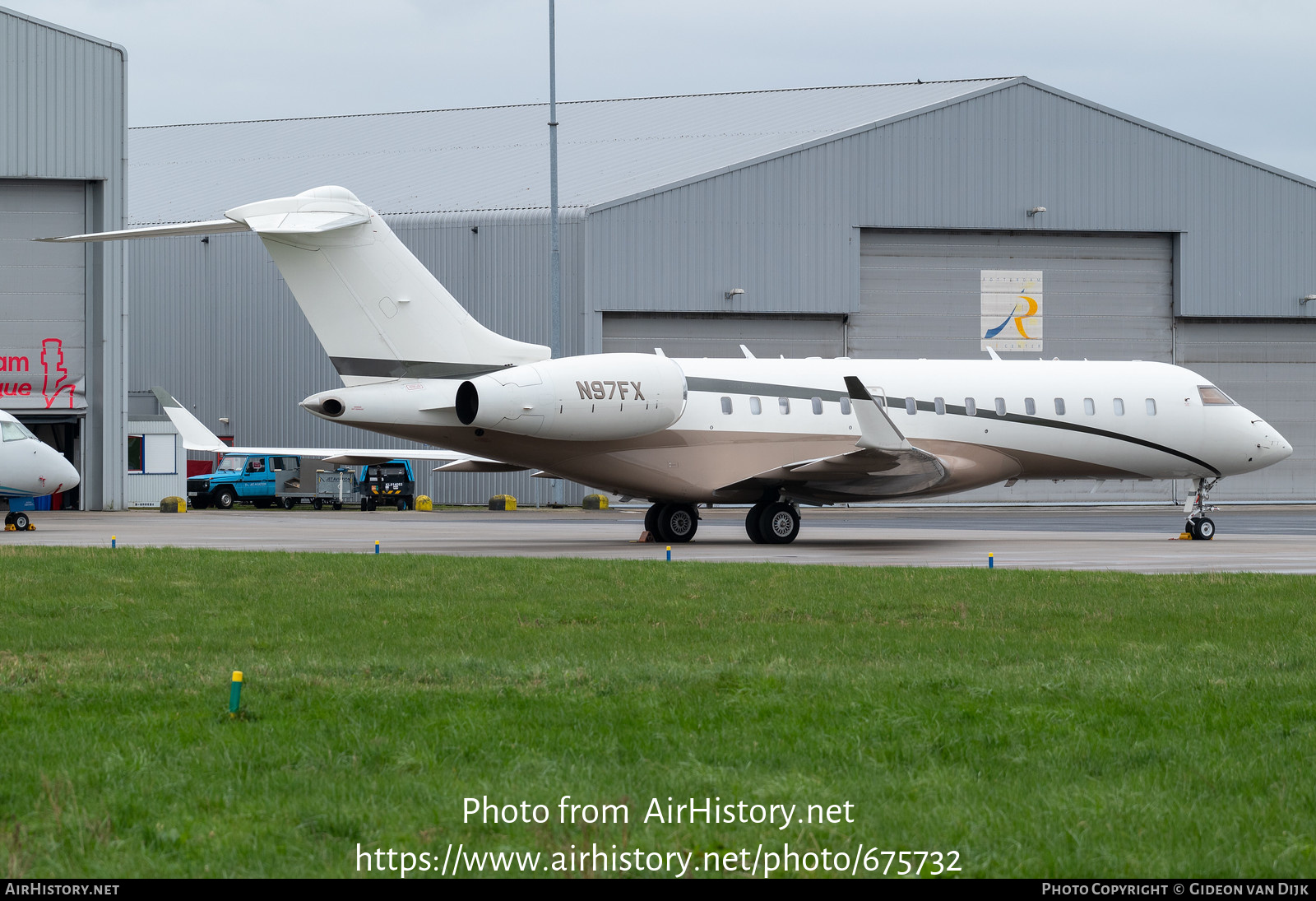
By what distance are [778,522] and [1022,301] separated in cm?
2629

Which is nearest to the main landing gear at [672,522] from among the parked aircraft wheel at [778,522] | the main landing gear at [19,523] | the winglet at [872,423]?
the parked aircraft wheel at [778,522]

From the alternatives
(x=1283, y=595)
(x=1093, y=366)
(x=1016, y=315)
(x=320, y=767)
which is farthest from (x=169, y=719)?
(x=1016, y=315)

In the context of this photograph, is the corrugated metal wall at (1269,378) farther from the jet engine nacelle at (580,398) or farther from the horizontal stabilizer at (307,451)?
the jet engine nacelle at (580,398)

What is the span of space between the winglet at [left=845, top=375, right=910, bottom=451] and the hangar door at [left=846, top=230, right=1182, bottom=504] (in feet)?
79.1

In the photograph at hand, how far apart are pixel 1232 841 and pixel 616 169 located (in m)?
47.1

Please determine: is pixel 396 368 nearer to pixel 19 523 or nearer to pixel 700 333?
pixel 19 523

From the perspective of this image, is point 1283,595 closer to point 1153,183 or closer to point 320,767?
point 320,767

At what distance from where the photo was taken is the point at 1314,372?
165ft

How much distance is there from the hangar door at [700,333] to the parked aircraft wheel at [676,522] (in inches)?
793

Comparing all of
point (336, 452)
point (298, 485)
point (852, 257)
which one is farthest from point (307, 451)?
point (852, 257)

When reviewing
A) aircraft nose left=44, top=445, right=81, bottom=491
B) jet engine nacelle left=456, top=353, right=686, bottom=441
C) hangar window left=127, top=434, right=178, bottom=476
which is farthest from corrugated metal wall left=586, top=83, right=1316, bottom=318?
jet engine nacelle left=456, top=353, right=686, bottom=441

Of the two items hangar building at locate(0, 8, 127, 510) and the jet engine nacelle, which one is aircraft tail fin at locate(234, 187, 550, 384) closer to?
the jet engine nacelle

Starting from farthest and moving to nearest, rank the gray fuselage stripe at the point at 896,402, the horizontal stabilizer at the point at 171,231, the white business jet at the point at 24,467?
the white business jet at the point at 24,467 < the gray fuselage stripe at the point at 896,402 < the horizontal stabilizer at the point at 171,231

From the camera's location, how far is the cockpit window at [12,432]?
28750 millimetres
